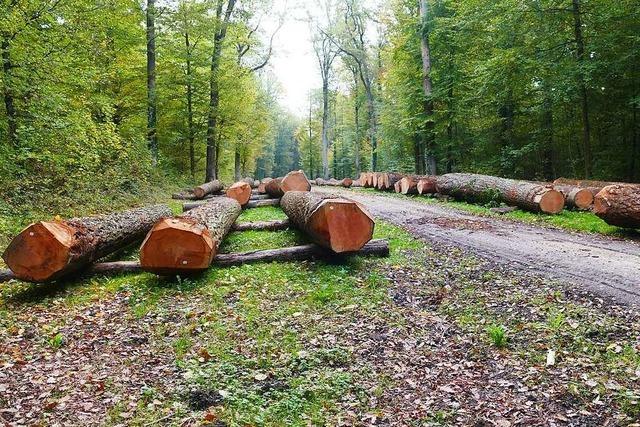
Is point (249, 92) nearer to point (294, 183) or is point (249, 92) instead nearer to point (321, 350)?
point (294, 183)

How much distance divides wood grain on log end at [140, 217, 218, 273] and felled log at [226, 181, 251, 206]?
24.1 feet

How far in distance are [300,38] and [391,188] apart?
68.9 feet

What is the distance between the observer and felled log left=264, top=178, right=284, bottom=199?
14.4 metres

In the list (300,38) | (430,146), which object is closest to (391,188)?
(430,146)

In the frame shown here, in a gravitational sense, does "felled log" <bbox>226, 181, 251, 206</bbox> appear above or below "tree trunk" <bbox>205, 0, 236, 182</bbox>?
below

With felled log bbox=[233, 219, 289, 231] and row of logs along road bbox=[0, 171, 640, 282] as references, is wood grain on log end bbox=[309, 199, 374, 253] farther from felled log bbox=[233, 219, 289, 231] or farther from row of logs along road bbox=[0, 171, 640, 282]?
felled log bbox=[233, 219, 289, 231]

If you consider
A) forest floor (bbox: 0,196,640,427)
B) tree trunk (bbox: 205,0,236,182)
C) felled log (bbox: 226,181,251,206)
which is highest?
tree trunk (bbox: 205,0,236,182)

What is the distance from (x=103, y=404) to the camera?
3.48 m

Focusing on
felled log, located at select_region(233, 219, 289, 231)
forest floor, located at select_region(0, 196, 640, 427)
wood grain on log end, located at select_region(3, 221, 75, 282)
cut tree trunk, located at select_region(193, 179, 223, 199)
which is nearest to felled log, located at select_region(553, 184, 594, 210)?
forest floor, located at select_region(0, 196, 640, 427)

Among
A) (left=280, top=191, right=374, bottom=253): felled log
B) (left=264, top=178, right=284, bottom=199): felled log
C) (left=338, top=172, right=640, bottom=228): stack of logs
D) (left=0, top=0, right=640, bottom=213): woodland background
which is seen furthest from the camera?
(left=264, top=178, right=284, bottom=199): felled log

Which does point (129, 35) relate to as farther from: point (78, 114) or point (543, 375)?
point (543, 375)

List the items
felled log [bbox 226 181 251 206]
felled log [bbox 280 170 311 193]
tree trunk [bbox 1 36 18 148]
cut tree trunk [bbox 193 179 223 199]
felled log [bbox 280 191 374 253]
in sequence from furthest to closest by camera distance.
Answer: cut tree trunk [bbox 193 179 223 199] → felled log [bbox 280 170 311 193] → felled log [bbox 226 181 251 206] → tree trunk [bbox 1 36 18 148] → felled log [bbox 280 191 374 253]

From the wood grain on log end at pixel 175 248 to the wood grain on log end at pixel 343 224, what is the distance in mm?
1768

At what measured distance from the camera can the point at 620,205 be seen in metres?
8.50
